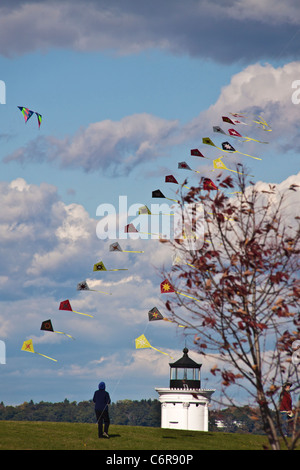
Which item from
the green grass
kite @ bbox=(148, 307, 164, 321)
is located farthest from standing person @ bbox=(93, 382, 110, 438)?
kite @ bbox=(148, 307, 164, 321)

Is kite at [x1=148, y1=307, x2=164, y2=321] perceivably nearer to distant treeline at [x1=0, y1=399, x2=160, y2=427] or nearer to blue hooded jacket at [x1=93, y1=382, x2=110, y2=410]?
blue hooded jacket at [x1=93, y1=382, x2=110, y2=410]

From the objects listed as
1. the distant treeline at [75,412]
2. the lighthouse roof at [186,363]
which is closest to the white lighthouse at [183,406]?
the lighthouse roof at [186,363]

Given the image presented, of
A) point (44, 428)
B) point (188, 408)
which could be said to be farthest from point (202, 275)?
point (188, 408)

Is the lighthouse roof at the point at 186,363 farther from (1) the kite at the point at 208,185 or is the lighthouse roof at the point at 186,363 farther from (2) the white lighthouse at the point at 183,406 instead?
(1) the kite at the point at 208,185

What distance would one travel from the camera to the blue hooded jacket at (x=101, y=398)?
25.7 m

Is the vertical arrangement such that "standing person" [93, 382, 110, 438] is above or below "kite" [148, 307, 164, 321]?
below

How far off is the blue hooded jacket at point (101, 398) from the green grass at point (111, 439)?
138cm

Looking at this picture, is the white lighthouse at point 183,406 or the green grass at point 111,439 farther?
the white lighthouse at point 183,406

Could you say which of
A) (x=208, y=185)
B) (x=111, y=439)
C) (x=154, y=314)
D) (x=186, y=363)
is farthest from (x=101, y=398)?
(x=186, y=363)

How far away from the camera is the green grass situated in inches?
939

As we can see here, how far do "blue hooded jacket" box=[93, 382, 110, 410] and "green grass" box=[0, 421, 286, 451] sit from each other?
4.54ft
